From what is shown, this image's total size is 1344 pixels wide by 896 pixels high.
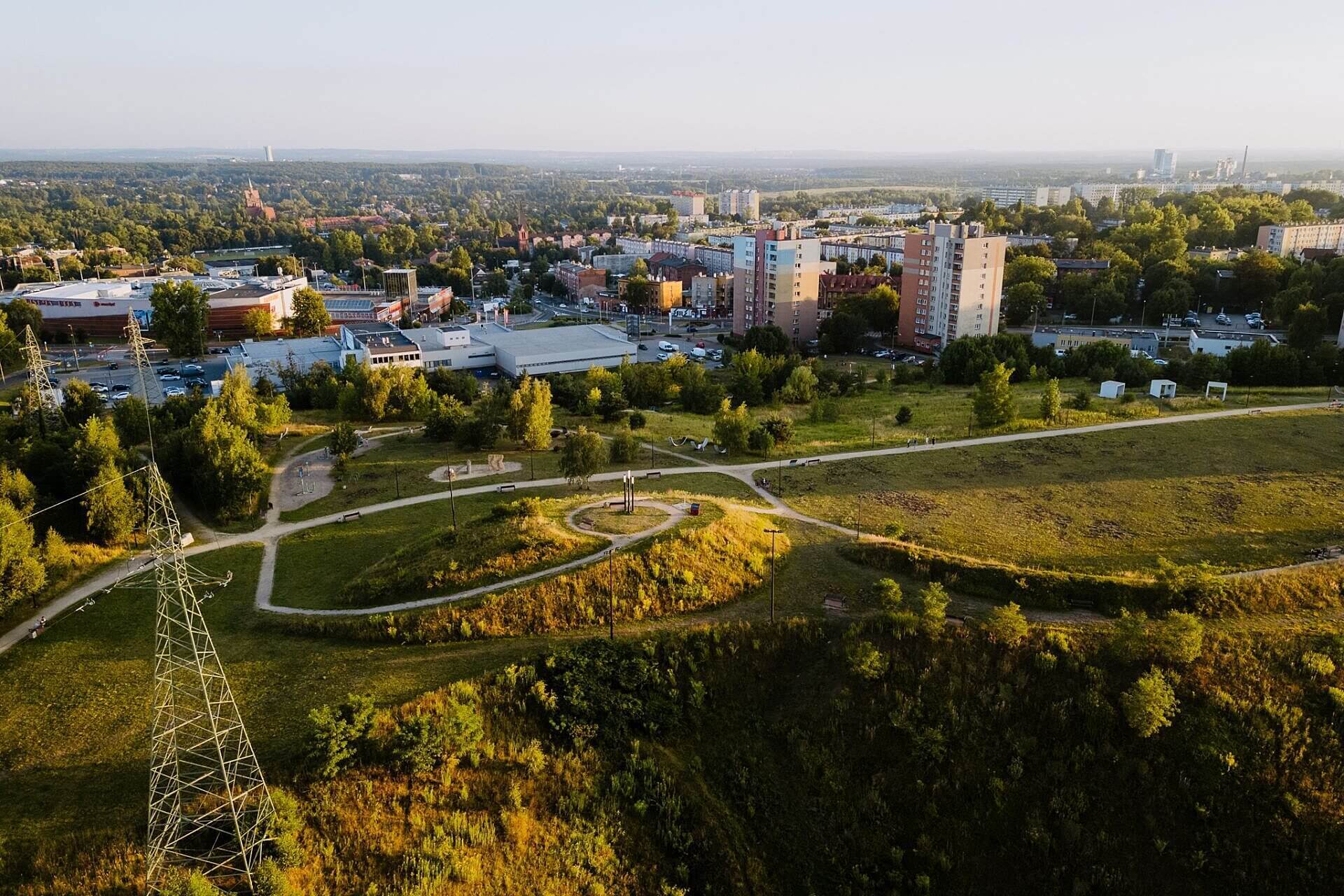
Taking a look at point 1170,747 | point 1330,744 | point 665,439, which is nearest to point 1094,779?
point 1170,747

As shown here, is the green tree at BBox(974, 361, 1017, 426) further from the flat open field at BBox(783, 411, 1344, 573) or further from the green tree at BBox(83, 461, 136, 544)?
the green tree at BBox(83, 461, 136, 544)

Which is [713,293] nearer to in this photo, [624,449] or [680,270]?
[680,270]

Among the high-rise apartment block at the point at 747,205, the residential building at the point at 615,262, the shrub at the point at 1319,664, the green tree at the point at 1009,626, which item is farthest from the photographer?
the high-rise apartment block at the point at 747,205

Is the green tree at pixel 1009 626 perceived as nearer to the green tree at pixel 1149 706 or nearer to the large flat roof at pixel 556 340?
the green tree at pixel 1149 706

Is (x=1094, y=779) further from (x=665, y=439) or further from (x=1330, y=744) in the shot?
(x=665, y=439)

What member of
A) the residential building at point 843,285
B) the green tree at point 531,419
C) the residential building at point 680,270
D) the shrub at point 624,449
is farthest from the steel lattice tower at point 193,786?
the residential building at point 680,270

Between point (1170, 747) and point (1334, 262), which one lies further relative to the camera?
point (1334, 262)
